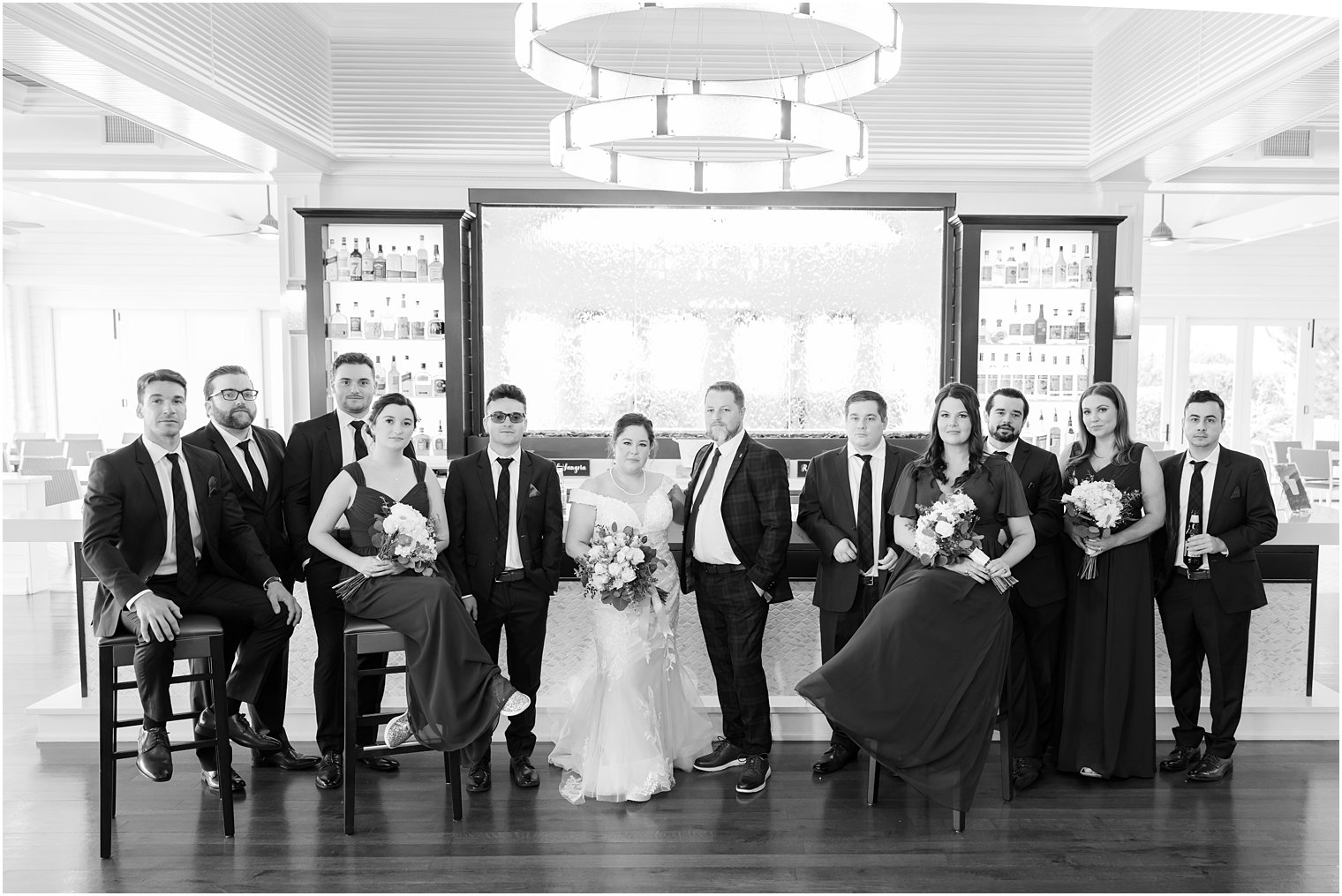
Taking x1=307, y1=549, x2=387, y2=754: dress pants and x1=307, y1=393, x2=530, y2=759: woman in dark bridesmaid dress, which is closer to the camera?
x1=307, y1=393, x2=530, y2=759: woman in dark bridesmaid dress

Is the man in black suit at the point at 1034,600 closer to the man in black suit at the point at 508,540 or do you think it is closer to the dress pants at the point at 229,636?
the man in black suit at the point at 508,540

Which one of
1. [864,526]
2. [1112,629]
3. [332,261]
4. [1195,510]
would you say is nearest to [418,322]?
[332,261]

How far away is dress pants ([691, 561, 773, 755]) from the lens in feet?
12.3

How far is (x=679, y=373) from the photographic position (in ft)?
22.7

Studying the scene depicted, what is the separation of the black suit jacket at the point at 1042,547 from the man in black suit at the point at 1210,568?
0.47 m

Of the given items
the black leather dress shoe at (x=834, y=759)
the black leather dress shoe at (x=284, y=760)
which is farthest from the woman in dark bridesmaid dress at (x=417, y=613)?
the black leather dress shoe at (x=834, y=759)

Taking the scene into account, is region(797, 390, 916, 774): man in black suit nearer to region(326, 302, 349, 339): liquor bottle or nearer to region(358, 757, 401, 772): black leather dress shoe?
region(358, 757, 401, 772): black leather dress shoe

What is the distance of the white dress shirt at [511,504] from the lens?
12.0 feet

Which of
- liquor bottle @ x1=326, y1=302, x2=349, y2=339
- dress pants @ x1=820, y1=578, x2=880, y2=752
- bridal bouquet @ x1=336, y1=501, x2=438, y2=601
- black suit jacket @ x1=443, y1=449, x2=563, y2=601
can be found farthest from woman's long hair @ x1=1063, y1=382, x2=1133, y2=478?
liquor bottle @ x1=326, y1=302, x2=349, y2=339

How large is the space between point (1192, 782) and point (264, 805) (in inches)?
146

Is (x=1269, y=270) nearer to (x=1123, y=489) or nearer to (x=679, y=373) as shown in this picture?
(x=679, y=373)

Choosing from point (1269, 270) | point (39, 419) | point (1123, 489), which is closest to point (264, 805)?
point (1123, 489)

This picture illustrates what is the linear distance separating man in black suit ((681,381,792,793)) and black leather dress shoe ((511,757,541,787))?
0.81m

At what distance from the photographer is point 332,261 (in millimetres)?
6309
